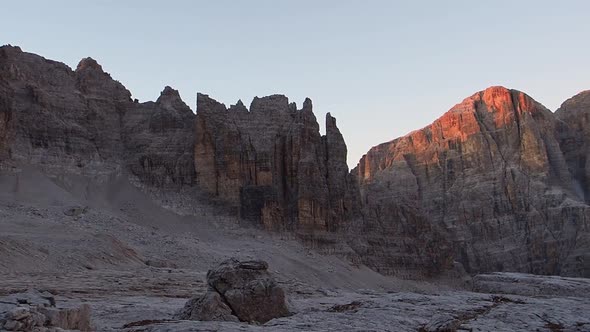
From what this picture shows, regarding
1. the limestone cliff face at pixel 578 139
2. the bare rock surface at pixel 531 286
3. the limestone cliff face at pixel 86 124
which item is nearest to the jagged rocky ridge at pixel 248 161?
the limestone cliff face at pixel 86 124

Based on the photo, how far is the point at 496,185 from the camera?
106m

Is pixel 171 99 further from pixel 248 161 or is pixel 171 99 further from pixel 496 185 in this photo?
pixel 496 185

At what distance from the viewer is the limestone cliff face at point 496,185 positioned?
96.6 meters

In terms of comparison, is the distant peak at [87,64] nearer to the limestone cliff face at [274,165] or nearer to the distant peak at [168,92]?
the distant peak at [168,92]

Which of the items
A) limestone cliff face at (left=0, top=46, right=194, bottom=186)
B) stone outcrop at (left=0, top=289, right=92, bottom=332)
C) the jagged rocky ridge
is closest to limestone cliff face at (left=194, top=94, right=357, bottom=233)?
the jagged rocky ridge

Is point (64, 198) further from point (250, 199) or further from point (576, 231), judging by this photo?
point (576, 231)

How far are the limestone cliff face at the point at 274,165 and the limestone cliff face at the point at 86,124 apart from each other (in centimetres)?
319

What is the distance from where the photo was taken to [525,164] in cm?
10875

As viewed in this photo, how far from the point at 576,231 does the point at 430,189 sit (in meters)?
24.2

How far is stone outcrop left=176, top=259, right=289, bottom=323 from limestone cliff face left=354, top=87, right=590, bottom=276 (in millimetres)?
65930

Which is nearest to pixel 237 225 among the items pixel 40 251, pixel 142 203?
pixel 142 203

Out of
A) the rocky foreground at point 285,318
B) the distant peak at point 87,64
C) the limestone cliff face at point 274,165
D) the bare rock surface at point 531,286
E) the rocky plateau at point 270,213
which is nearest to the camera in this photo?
the rocky foreground at point 285,318

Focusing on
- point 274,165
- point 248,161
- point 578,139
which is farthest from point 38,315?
point 578,139

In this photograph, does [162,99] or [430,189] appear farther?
[430,189]
